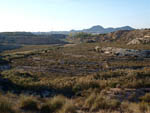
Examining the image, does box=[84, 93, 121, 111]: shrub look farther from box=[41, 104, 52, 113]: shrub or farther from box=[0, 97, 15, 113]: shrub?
box=[0, 97, 15, 113]: shrub

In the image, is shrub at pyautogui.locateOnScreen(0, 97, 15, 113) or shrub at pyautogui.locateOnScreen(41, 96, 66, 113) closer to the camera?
shrub at pyautogui.locateOnScreen(0, 97, 15, 113)

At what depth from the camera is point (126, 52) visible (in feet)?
153

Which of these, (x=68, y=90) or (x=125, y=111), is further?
(x=68, y=90)

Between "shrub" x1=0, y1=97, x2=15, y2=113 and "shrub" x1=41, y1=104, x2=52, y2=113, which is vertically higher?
"shrub" x1=0, y1=97, x2=15, y2=113

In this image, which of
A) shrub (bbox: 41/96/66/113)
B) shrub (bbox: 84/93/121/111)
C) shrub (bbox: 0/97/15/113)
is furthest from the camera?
shrub (bbox: 84/93/121/111)

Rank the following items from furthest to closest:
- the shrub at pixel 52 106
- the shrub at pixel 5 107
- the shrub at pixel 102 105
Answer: the shrub at pixel 102 105 < the shrub at pixel 52 106 < the shrub at pixel 5 107

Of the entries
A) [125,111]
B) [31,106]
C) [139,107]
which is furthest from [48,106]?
[139,107]

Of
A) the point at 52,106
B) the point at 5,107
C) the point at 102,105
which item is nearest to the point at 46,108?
the point at 52,106

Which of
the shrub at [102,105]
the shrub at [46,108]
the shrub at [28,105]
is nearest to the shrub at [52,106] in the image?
the shrub at [46,108]

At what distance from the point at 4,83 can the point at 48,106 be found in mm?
9042

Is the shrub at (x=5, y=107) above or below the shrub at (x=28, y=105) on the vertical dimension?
above

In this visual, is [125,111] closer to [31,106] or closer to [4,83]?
[31,106]

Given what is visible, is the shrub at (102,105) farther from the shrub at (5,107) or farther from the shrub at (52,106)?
the shrub at (5,107)

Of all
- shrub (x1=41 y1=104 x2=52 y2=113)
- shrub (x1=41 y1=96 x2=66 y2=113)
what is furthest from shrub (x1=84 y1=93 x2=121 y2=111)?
shrub (x1=41 y1=104 x2=52 y2=113)
